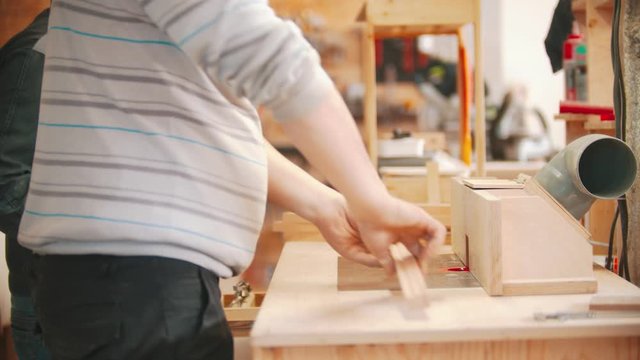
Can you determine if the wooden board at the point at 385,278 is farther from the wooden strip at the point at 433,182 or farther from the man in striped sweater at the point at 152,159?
the wooden strip at the point at 433,182

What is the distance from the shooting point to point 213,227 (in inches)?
A: 35.9

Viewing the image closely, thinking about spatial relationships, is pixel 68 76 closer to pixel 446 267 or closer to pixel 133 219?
pixel 133 219

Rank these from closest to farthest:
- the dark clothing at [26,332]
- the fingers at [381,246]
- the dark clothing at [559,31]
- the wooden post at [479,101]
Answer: the fingers at [381,246] → the dark clothing at [26,332] → the wooden post at [479,101] → the dark clothing at [559,31]

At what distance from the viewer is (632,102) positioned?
4.08 feet

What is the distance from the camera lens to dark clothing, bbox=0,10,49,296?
1657mm

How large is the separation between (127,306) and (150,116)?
9.4 inches

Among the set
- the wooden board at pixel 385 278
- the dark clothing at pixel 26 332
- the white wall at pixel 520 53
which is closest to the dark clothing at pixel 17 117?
the dark clothing at pixel 26 332

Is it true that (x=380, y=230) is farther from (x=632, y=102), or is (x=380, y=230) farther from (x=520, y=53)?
(x=520, y=53)

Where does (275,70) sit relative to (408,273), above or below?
above

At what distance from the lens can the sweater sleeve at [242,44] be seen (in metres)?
0.81

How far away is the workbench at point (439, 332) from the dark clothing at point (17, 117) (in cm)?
97

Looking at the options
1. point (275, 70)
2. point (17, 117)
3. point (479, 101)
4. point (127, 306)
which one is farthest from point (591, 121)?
point (17, 117)

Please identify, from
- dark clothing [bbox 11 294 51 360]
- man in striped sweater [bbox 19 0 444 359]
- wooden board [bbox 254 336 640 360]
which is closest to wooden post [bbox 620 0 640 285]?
wooden board [bbox 254 336 640 360]

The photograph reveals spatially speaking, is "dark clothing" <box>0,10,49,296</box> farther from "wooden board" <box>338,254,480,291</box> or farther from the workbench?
the workbench
